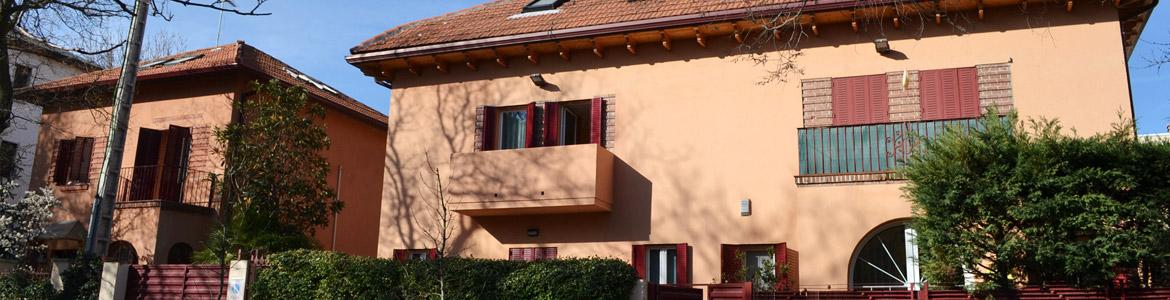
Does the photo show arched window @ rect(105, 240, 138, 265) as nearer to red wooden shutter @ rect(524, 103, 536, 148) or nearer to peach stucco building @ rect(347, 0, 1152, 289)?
peach stucco building @ rect(347, 0, 1152, 289)

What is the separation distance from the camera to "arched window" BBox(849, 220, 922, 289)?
13.1 m

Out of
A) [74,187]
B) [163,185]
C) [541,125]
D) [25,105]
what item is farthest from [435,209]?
[25,105]

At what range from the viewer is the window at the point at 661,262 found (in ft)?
46.9

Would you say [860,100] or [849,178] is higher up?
[860,100]

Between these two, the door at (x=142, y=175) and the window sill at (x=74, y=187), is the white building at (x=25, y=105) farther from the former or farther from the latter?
the door at (x=142, y=175)

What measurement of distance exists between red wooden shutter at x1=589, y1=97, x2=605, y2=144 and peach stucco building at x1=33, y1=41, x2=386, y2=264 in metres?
6.27

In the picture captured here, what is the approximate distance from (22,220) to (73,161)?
2.33 m

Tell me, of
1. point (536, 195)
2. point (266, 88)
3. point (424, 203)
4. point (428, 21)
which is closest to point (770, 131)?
point (536, 195)

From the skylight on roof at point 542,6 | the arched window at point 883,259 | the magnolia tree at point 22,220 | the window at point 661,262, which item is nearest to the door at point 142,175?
the magnolia tree at point 22,220

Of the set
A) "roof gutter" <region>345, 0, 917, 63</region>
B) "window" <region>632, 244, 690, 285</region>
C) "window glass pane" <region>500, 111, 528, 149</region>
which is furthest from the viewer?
"window glass pane" <region>500, 111, 528, 149</region>

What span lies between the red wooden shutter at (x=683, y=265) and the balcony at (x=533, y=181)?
135cm

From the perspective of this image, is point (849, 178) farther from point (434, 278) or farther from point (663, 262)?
point (434, 278)

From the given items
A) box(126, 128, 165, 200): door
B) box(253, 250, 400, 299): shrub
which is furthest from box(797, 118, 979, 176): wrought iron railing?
box(126, 128, 165, 200): door

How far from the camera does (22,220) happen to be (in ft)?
57.6
